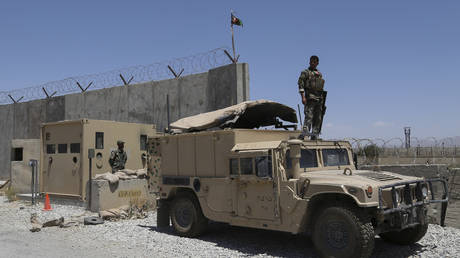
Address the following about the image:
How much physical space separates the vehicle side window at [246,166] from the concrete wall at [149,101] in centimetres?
475

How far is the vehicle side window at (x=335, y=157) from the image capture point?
713 centimetres

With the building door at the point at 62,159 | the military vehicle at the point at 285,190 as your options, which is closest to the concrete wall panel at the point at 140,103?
the building door at the point at 62,159

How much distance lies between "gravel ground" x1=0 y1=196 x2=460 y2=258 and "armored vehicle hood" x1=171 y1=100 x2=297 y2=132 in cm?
210

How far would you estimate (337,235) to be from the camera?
5.77m

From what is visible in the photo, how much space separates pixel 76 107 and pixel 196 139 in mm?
10786

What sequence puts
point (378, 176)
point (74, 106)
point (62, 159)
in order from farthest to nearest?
point (74, 106), point (62, 159), point (378, 176)

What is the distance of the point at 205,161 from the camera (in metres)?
7.80

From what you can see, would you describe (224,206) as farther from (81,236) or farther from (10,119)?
(10,119)

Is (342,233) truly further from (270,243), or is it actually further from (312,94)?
(312,94)

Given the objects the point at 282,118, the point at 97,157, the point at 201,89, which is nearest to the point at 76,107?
the point at 97,157

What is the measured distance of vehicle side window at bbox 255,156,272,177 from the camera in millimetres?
6480

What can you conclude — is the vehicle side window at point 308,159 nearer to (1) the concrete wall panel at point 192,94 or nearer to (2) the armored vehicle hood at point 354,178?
(2) the armored vehicle hood at point 354,178

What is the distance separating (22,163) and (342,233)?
1332cm

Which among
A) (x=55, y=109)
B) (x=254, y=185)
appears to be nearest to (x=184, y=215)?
(x=254, y=185)
